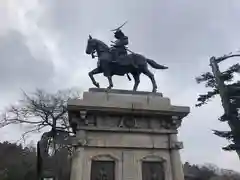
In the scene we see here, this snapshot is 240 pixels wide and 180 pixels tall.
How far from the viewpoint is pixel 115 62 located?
33.5 ft

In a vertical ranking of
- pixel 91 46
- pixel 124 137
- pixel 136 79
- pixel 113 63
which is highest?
pixel 91 46

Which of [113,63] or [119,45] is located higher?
[119,45]

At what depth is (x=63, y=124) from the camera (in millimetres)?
24266

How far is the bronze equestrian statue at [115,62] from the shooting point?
10141 millimetres

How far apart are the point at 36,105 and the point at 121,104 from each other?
15.7 metres

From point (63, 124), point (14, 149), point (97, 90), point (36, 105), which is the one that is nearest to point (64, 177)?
point (63, 124)

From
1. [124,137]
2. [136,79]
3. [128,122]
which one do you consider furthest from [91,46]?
[124,137]

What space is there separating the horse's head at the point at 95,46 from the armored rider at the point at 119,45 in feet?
1.14

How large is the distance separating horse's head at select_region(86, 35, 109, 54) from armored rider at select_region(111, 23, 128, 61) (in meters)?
0.35

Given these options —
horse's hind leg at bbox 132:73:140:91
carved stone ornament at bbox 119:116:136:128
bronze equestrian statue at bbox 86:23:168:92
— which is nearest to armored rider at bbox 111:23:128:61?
bronze equestrian statue at bbox 86:23:168:92

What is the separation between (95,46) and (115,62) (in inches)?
35.5

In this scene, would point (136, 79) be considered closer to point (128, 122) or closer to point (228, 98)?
point (128, 122)

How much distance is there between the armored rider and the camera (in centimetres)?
1046

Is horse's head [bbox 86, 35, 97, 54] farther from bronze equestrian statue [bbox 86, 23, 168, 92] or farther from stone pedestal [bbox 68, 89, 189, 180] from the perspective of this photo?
stone pedestal [bbox 68, 89, 189, 180]
